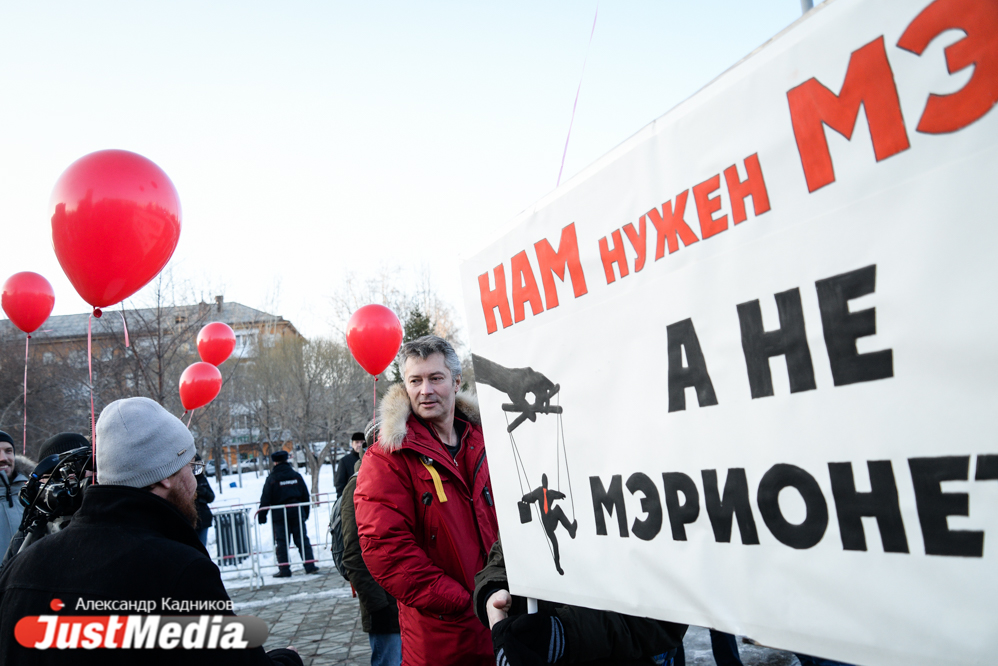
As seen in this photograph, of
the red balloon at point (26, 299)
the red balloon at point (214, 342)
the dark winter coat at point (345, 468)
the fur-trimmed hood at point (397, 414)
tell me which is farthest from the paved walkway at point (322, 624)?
the red balloon at point (26, 299)

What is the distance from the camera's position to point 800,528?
1.12 meters

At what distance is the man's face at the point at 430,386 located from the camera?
283 centimetres

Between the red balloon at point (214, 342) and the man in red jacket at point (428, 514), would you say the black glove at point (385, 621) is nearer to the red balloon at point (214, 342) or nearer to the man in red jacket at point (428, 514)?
the man in red jacket at point (428, 514)

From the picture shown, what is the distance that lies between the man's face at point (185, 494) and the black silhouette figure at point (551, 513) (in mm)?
1132

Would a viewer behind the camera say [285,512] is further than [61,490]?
Yes

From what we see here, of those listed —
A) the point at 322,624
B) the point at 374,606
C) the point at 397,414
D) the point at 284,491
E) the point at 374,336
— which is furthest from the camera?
the point at 284,491

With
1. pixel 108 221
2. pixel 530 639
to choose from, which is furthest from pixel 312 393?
pixel 530 639

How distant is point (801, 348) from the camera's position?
1.11 metres

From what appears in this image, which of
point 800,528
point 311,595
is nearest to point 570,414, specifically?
point 800,528

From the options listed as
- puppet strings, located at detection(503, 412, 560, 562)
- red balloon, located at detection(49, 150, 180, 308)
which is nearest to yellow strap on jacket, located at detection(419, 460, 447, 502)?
puppet strings, located at detection(503, 412, 560, 562)

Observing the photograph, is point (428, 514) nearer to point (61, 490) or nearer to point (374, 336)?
point (61, 490)

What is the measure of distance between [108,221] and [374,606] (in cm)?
313

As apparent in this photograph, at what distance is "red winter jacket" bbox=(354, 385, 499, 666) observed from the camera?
250 cm

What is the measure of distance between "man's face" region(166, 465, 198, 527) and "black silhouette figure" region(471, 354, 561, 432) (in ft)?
3.35
